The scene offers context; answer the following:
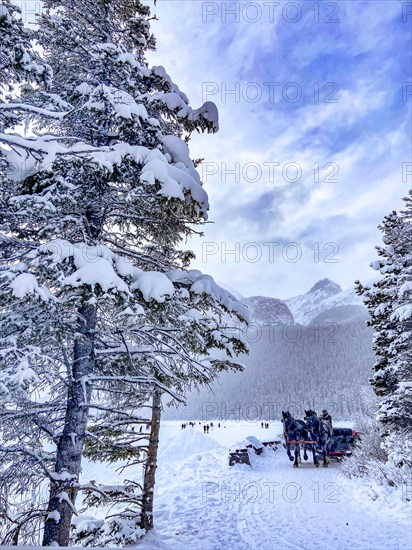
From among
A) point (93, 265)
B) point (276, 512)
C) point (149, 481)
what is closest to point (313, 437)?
point (276, 512)

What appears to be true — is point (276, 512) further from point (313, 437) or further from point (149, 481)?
point (313, 437)

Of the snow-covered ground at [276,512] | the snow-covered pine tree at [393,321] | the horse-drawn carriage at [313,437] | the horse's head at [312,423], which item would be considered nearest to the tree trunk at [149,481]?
the snow-covered ground at [276,512]

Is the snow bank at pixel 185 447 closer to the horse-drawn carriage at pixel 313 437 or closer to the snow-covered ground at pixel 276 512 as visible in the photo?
the snow-covered ground at pixel 276 512

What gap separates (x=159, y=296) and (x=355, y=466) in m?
11.5

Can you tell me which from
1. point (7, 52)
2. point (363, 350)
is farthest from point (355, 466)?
point (363, 350)

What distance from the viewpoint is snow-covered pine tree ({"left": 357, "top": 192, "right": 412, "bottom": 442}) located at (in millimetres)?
11828

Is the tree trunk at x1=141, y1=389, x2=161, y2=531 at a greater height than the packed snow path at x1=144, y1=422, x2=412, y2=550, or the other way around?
the tree trunk at x1=141, y1=389, x2=161, y2=531

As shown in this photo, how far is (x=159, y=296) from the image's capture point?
185 inches

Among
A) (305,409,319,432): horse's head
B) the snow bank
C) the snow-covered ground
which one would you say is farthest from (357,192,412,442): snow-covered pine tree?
the snow bank

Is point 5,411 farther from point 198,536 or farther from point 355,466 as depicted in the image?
point 355,466

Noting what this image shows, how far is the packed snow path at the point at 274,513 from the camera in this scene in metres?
6.76

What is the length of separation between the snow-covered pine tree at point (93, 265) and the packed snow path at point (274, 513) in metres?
2.19

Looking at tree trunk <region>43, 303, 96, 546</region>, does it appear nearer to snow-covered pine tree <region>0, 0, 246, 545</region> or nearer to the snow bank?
snow-covered pine tree <region>0, 0, 246, 545</region>

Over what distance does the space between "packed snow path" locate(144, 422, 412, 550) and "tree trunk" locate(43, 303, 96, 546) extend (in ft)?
9.36
